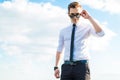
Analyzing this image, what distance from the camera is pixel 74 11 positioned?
451 inches

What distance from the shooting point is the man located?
11055mm

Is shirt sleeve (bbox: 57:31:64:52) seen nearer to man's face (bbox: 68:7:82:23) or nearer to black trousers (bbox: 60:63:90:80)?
man's face (bbox: 68:7:82:23)

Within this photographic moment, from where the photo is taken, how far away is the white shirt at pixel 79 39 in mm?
11109

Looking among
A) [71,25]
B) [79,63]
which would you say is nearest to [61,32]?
[71,25]

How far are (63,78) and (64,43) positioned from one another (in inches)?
35.2

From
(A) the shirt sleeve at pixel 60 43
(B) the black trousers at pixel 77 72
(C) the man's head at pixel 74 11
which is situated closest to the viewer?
(B) the black trousers at pixel 77 72

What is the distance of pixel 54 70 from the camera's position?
11.7m

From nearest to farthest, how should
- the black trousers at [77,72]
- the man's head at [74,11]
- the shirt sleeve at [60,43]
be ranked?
the black trousers at [77,72]
the man's head at [74,11]
the shirt sleeve at [60,43]

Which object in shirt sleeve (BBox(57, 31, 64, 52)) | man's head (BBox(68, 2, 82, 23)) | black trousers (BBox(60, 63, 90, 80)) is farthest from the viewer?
shirt sleeve (BBox(57, 31, 64, 52))

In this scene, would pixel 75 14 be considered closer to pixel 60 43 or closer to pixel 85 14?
A: pixel 85 14

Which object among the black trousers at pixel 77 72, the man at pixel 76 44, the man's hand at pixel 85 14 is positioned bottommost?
the black trousers at pixel 77 72

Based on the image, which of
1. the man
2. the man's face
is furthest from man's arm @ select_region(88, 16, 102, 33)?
the man's face

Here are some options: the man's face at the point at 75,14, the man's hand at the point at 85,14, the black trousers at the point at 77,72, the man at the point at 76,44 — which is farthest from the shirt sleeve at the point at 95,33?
the black trousers at the point at 77,72

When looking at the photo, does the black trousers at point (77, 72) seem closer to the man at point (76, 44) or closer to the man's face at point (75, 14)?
the man at point (76, 44)
